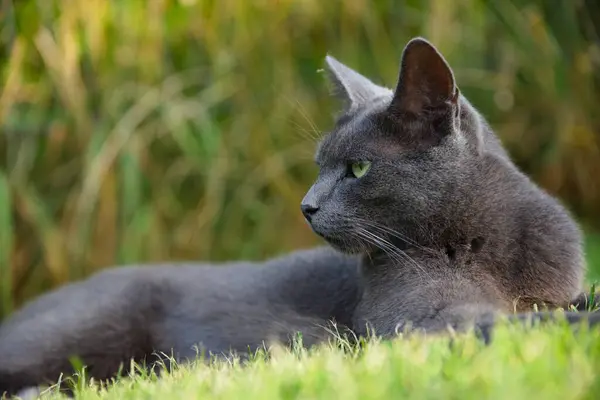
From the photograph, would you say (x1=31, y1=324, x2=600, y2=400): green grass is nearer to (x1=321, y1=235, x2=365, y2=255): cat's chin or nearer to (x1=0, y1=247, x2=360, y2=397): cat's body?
(x1=321, y1=235, x2=365, y2=255): cat's chin

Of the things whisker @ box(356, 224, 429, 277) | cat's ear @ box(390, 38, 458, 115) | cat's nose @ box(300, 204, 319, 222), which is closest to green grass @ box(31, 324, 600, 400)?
whisker @ box(356, 224, 429, 277)

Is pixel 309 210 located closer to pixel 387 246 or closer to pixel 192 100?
pixel 387 246

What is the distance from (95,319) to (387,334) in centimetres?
100

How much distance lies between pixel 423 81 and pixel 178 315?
1045 millimetres

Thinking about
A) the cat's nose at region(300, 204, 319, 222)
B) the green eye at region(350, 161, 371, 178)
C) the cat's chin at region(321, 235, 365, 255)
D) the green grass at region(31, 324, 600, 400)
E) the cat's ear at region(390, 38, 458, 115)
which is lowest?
the green grass at region(31, 324, 600, 400)

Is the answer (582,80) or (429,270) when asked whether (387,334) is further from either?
(582,80)

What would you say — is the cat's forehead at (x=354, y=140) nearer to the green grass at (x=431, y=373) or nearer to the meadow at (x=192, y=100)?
the green grass at (x=431, y=373)

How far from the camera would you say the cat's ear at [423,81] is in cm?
174

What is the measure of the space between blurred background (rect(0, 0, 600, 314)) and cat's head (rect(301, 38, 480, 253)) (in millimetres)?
1525

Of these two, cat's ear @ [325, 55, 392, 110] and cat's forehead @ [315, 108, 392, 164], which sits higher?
cat's ear @ [325, 55, 392, 110]

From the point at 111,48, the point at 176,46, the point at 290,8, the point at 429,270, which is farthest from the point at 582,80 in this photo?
the point at 429,270

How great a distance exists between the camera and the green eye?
6.19 feet

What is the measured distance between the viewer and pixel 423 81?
5.85 feet

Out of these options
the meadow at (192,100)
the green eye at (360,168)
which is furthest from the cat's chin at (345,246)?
the meadow at (192,100)
